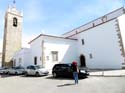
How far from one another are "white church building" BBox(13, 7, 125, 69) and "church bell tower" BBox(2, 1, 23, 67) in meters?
7.64

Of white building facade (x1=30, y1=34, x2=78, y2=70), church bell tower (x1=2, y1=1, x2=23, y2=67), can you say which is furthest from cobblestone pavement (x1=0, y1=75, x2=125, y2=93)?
church bell tower (x1=2, y1=1, x2=23, y2=67)

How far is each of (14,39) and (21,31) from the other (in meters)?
3.07

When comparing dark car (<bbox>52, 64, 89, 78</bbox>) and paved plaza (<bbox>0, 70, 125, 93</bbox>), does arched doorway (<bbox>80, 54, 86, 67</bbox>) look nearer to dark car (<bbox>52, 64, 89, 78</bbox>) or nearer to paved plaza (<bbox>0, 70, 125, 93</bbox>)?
dark car (<bbox>52, 64, 89, 78</bbox>)

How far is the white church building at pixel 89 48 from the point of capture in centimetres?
2085

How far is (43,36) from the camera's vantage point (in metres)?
24.0

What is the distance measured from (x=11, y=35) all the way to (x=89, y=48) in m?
21.7

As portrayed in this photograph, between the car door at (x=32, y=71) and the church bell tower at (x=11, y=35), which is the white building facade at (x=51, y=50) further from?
the church bell tower at (x=11, y=35)

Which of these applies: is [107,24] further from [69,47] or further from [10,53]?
[10,53]

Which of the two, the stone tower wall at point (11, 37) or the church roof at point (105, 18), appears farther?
the stone tower wall at point (11, 37)

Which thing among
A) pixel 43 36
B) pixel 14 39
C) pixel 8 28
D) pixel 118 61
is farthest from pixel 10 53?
pixel 118 61

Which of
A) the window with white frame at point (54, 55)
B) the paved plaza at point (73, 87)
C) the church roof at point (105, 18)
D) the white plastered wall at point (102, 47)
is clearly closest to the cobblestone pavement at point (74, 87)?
the paved plaza at point (73, 87)

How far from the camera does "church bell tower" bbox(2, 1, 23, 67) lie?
3600cm

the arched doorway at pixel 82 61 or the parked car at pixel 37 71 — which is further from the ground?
the arched doorway at pixel 82 61

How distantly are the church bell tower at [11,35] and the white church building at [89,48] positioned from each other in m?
7.64
